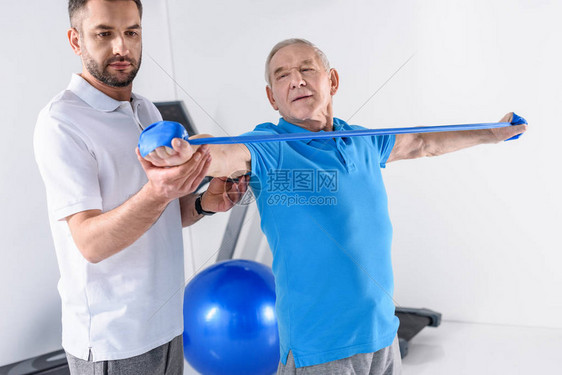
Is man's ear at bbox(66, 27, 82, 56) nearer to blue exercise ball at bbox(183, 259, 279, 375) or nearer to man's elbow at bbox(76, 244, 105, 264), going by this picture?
man's elbow at bbox(76, 244, 105, 264)

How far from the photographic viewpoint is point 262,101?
2.75 meters

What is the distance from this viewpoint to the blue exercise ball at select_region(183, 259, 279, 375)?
214 cm

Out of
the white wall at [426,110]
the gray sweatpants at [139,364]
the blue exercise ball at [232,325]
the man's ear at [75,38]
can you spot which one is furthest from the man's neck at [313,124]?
the white wall at [426,110]

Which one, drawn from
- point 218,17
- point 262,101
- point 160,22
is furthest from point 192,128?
point 160,22

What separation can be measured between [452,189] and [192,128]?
63.2 inches

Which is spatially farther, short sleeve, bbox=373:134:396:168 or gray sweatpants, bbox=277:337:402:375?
short sleeve, bbox=373:134:396:168

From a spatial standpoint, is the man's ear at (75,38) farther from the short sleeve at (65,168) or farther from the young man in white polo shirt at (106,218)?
the short sleeve at (65,168)

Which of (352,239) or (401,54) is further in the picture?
(401,54)

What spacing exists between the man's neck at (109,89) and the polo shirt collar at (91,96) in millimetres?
28

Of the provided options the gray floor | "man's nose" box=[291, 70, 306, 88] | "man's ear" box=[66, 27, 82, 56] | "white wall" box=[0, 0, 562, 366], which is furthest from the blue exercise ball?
"man's ear" box=[66, 27, 82, 56]

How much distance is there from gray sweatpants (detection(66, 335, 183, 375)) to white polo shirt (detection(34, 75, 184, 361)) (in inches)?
0.8

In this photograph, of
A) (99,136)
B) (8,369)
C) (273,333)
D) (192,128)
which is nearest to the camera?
(99,136)

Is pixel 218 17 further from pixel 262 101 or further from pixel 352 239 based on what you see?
pixel 352 239

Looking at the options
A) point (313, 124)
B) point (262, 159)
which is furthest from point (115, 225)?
point (313, 124)
